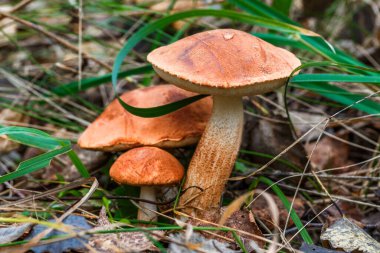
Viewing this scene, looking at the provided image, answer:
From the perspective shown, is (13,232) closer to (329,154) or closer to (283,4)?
(329,154)

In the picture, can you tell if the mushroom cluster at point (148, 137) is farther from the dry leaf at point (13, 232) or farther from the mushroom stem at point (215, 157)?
the dry leaf at point (13, 232)

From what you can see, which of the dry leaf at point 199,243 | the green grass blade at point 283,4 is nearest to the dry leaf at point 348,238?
the dry leaf at point 199,243

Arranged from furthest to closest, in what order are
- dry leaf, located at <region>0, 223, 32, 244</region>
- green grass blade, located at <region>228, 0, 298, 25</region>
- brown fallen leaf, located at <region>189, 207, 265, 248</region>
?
green grass blade, located at <region>228, 0, 298, 25</region>, brown fallen leaf, located at <region>189, 207, 265, 248</region>, dry leaf, located at <region>0, 223, 32, 244</region>

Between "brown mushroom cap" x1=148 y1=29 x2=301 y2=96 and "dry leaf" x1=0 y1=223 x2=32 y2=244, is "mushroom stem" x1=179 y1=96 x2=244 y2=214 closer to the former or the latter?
"brown mushroom cap" x1=148 y1=29 x2=301 y2=96

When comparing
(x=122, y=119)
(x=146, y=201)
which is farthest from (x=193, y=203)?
(x=122, y=119)

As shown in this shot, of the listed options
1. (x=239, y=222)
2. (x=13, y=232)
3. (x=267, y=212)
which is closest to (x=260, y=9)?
(x=267, y=212)

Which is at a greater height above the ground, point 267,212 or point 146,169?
point 146,169

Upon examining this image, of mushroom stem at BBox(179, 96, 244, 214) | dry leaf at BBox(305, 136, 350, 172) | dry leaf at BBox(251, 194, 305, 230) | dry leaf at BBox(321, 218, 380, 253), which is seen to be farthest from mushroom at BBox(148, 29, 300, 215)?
dry leaf at BBox(305, 136, 350, 172)
